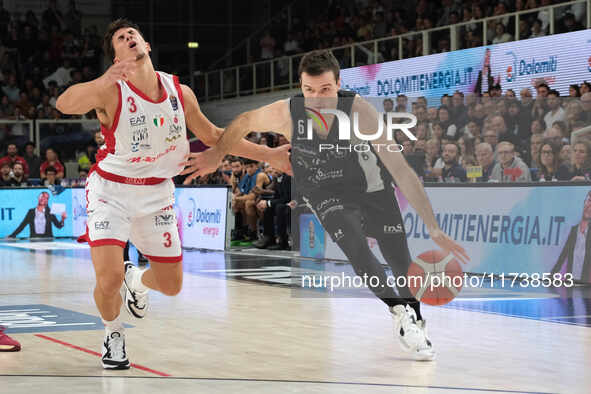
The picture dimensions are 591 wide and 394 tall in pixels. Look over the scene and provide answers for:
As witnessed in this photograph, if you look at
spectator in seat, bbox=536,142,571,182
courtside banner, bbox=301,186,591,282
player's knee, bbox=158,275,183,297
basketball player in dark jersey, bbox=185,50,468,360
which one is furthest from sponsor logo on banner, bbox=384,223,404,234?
spectator in seat, bbox=536,142,571,182

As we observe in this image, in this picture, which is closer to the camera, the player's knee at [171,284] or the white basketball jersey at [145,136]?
the white basketball jersey at [145,136]

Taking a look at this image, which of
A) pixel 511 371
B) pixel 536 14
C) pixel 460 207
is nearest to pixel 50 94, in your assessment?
pixel 536 14

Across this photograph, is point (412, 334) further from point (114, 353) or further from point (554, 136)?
point (554, 136)

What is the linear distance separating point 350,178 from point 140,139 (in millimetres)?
1498

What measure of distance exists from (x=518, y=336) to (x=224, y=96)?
20.8 m

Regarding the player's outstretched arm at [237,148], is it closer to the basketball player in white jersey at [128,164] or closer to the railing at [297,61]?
the basketball player in white jersey at [128,164]

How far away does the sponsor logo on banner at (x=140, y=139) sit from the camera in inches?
227

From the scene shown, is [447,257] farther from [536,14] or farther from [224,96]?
[224,96]

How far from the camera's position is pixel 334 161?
21.1ft

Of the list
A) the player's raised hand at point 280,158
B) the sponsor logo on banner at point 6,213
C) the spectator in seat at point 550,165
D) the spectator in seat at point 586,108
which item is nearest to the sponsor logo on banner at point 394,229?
the player's raised hand at point 280,158

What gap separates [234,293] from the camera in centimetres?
1057

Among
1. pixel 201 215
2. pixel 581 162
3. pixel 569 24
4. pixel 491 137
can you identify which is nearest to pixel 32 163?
pixel 201 215

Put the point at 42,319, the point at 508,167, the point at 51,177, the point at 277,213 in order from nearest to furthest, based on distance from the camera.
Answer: the point at 42,319 → the point at 508,167 → the point at 277,213 → the point at 51,177

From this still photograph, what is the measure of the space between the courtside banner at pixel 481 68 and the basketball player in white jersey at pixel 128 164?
7.55 meters
